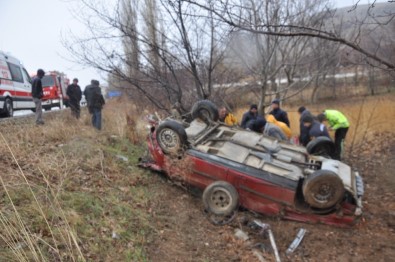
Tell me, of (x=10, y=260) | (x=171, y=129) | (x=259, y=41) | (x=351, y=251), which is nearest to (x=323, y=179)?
(x=351, y=251)

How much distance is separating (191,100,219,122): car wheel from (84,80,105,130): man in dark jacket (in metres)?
4.02

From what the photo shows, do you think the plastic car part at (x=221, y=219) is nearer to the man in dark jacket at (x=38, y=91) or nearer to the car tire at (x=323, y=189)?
the car tire at (x=323, y=189)

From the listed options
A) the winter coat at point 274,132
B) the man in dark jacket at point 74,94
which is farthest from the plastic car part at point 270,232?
the man in dark jacket at point 74,94

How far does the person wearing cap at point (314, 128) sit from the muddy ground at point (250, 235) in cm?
178

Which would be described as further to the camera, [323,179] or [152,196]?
[152,196]

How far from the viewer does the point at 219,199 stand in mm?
6160

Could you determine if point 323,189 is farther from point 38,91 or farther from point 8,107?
point 8,107

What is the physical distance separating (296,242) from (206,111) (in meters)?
3.39

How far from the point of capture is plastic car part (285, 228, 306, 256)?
5.31m

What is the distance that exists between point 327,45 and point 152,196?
7.48m

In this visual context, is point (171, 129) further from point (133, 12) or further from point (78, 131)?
point (133, 12)

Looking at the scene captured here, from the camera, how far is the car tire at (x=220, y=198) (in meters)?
6.02

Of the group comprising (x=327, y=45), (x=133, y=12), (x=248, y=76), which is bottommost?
(x=248, y=76)

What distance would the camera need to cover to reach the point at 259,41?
10.2m
